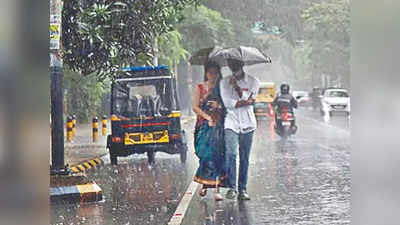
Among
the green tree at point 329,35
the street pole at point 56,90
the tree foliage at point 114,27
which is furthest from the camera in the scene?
the green tree at point 329,35

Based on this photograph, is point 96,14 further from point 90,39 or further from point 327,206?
point 327,206

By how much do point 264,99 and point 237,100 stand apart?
335 millimetres

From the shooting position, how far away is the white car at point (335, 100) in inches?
308

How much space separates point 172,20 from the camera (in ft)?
20.4

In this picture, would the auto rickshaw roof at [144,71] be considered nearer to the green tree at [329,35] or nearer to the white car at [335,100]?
the green tree at [329,35]

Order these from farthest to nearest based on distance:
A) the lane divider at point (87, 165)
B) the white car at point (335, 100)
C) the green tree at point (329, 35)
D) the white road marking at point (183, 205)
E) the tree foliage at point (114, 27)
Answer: the white car at point (335, 100) → the lane divider at point (87, 165) → the green tree at point (329, 35) → the tree foliage at point (114, 27) → the white road marking at point (183, 205)

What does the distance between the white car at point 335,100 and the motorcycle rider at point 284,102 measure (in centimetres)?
113

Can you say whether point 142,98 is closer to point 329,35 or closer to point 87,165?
point 87,165

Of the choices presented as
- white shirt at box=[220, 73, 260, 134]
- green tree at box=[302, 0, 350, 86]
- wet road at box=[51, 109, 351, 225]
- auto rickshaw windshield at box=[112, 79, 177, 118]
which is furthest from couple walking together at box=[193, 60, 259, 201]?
green tree at box=[302, 0, 350, 86]

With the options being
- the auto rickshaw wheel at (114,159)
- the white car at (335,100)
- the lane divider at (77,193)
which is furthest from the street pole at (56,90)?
the white car at (335,100)
